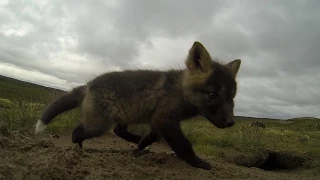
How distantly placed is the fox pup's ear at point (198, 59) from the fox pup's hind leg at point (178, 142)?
1124mm

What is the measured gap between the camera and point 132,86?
573cm

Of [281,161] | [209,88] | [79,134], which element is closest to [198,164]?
[209,88]

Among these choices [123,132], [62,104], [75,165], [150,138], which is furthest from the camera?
[123,132]

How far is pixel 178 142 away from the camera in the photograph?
5039mm

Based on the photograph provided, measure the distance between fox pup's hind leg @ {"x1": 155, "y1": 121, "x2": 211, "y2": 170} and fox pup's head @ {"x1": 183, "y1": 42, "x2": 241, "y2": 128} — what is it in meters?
0.57

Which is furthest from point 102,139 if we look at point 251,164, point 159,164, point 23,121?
point 159,164

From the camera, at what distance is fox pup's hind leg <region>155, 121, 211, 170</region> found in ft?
16.6

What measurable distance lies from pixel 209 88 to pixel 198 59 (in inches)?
27.2

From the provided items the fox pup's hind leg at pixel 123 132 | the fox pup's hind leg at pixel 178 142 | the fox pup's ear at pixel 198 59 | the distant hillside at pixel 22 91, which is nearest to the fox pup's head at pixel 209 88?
the fox pup's ear at pixel 198 59

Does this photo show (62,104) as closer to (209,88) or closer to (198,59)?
(198,59)

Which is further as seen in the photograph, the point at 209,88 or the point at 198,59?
the point at 198,59

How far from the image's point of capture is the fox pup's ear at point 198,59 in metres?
5.52

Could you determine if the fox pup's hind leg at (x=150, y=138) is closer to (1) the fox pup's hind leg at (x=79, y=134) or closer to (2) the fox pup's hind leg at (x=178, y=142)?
(2) the fox pup's hind leg at (x=178, y=142)

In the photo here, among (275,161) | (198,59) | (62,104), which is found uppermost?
(198,59)
